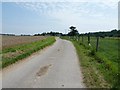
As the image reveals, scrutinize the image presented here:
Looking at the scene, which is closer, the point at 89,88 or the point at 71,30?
the point at 89,88

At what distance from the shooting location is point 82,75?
417 inches

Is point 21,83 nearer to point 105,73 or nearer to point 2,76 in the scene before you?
point 2,76

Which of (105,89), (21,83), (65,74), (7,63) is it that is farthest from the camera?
(7,63)

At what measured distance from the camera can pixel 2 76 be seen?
10.2 m

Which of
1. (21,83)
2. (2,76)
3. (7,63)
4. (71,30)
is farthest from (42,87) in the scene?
(71,30)

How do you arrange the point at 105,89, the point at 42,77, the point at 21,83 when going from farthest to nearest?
1. the point at 42,77
2. the point at 21,83
3. the point at 105,89

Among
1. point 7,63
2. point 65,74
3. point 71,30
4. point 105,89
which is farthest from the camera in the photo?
point 71,30

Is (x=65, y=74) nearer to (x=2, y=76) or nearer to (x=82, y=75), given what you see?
(x=82, y=75)

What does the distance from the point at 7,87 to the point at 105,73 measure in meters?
4.23

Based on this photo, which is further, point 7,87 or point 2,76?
point 2,76

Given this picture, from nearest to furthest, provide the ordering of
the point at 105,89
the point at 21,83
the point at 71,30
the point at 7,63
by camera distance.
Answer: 1. the point at 105,89
2. the point at 21,83
3. the point at 7,63
4. the point at 71,30

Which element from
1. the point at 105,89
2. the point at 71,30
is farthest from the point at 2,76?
the point at 71,30

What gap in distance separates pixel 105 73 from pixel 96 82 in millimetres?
1757

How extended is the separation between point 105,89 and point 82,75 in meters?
2.60
